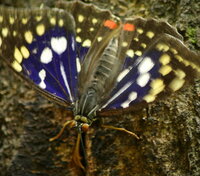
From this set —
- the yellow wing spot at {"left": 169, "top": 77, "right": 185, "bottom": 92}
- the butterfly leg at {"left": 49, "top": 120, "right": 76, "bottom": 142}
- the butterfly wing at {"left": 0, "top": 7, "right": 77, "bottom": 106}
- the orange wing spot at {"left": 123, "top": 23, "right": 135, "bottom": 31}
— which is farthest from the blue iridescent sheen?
the yellow wing spot at {"left": 169, "top": 77, "right": 185, "bottom": 92}

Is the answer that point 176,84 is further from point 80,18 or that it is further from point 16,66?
point 16,66

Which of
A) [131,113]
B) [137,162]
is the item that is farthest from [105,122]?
[137,162]

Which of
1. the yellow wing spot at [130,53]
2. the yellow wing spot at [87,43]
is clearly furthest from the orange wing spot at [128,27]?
the yellow wing spot at [87,43]

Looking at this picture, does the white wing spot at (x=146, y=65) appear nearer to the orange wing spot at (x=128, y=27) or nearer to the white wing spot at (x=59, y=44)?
the orange wing spot at (x=128, y=27)

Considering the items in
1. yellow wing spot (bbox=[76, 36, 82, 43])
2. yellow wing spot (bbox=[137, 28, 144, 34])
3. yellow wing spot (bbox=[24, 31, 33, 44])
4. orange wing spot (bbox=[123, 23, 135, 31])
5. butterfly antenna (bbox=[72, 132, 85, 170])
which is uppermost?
yellow wing spot (bbox=[76, 36, 82, 43])

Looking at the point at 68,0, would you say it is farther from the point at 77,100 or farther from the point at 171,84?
the point at 171,84

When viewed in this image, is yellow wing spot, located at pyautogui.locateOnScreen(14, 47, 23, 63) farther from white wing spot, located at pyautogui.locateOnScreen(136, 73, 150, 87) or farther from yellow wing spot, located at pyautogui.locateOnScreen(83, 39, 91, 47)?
white wing spot, located at pyautogui.locateOnScreen(136, 73, 150, 87)

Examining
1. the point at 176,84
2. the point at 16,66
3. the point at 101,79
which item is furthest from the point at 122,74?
the point at 16,66
